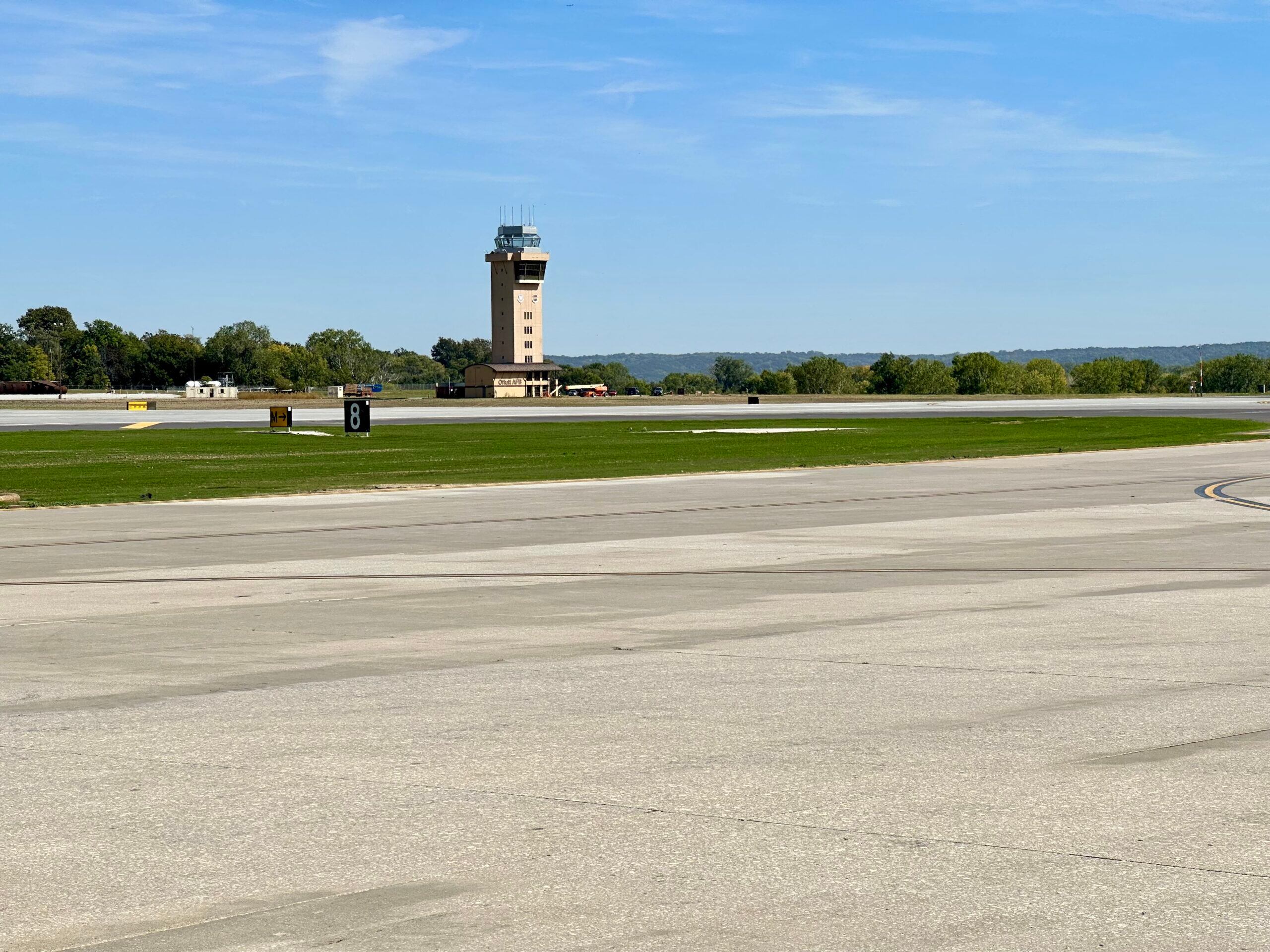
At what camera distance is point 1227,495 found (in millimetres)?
30641

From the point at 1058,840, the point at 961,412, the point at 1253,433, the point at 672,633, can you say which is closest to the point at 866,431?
the point at 1253,433

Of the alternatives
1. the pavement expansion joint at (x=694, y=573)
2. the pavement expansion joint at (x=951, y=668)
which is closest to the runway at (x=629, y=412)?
the pavement expansion joint at (x=694, y=573)

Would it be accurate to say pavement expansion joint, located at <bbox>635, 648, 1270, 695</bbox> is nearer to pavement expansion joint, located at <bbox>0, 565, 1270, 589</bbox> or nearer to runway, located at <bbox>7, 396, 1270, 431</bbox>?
pavement expansion joint, located at <bbox>0, 565, 1270, 589</bbox>

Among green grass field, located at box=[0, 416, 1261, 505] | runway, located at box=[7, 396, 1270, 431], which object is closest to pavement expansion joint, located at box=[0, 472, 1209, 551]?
green grass field, located at box=[0, 416, 1261, 505]

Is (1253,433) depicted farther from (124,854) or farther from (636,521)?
(124,854)

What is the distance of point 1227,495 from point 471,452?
28.5 metres

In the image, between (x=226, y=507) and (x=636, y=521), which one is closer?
(x=636, y=521)

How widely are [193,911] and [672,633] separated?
25.3 feet

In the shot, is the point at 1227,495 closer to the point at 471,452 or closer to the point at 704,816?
the point at 704,816

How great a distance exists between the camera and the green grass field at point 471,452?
1478 inches

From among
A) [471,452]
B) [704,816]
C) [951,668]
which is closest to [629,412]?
[471,452]

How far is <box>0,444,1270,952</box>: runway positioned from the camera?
20.0ft

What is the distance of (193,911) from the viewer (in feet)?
20.1

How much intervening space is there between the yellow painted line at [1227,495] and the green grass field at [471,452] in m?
11.0
